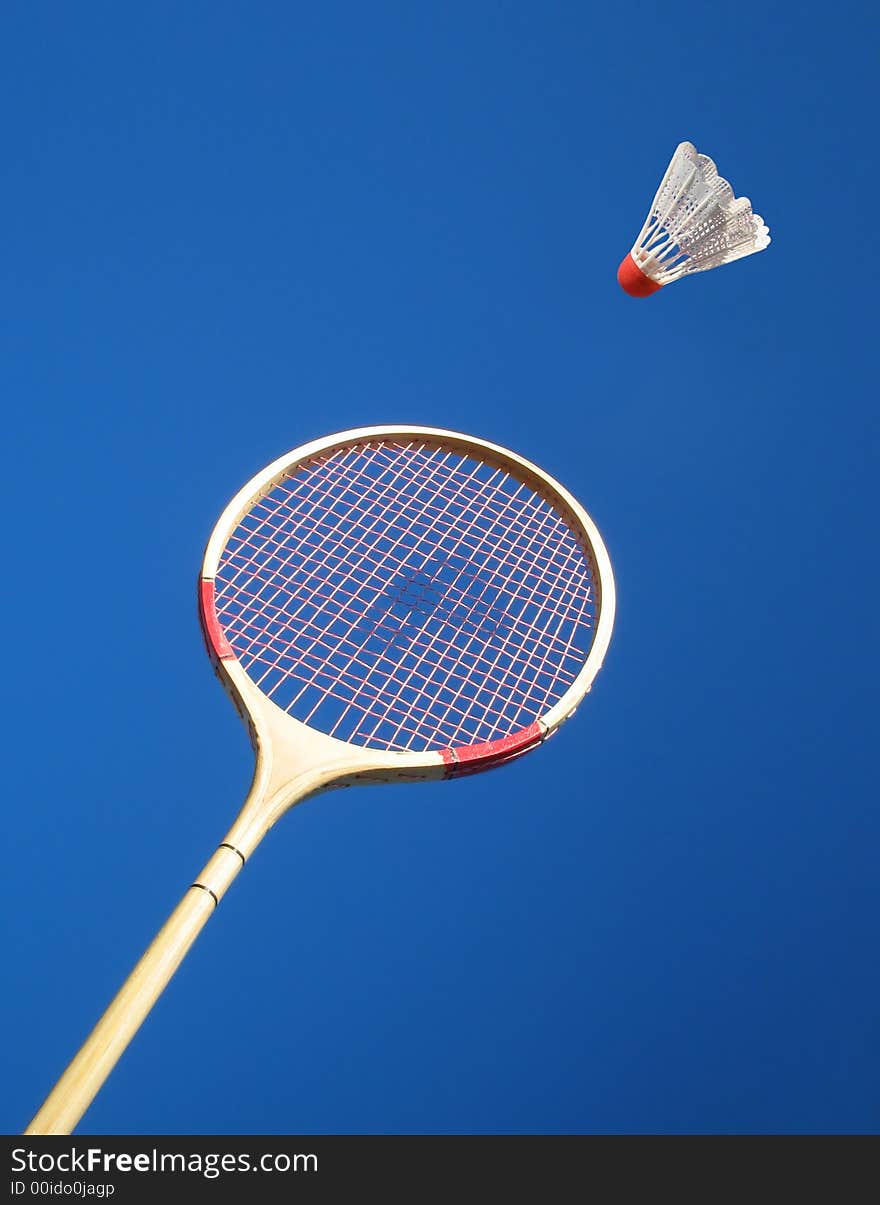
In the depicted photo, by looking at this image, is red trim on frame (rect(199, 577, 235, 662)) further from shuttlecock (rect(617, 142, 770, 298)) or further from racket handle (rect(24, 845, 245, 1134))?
shuttlecock (rect(617, 142, 770, 298))

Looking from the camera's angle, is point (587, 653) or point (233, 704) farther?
point (587, 653)

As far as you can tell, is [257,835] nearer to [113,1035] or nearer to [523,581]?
[113,1035]

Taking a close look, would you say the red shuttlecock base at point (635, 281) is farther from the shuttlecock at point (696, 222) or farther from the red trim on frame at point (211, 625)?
the red trim on frame at point (211, 625)

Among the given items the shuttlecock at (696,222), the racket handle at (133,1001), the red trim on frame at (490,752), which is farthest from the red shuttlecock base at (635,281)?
the racket handle at (133,1001)

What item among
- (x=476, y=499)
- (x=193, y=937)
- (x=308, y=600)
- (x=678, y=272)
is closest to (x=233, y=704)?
(x=308, y=600)

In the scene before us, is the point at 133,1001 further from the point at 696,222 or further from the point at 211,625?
the point at 696,222

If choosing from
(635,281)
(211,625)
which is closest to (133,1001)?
(211,625)

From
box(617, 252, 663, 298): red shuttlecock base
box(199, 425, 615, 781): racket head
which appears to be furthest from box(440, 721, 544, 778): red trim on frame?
box(617, 252, 663, 298): red shuttlecock base

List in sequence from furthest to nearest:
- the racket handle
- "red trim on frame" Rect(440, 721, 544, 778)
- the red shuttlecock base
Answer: the red shuttlecock base, "red trim on frame" Rect(440, 721, 544, 778), the racket handle
